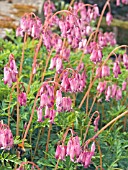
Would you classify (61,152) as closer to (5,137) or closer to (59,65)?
(5,137)

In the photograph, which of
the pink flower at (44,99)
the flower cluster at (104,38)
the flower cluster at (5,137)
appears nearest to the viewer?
the flower cluster at (5,137)

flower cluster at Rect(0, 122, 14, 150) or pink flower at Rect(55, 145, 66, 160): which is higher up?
flower cluster at Rect(0, 122, 14, 150)

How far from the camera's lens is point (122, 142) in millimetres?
3061

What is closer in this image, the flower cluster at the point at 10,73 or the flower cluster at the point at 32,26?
the flower cluster at the point at 10,73

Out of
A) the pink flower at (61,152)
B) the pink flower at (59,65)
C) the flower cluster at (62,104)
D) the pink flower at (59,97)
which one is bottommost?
the pink flower at (61,152)

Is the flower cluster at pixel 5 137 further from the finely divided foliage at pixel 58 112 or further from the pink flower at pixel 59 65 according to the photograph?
the pink flower at pixel 59 65

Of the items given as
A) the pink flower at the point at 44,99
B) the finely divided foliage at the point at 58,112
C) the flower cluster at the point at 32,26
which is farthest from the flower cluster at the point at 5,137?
the flower cluster at the point at 32,26

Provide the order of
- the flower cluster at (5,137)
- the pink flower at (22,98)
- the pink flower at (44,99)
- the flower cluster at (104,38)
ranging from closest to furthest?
1. the flower cluster at (5,137)
2. the pink flower at (44,99)
3. the pink flower at (22,98)
4. the flower cluster at (104,38)

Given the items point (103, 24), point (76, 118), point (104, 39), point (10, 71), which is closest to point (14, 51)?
point (104, 39)

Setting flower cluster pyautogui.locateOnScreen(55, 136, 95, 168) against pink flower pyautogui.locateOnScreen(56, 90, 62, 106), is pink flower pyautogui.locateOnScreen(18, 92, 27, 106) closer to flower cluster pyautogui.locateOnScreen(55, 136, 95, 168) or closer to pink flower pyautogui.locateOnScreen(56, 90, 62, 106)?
pink flower pyautogui.locateOnScreen(56, 90, 62, 106)

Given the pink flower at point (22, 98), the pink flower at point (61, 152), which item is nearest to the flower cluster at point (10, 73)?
the pink flower at point (22, 98)

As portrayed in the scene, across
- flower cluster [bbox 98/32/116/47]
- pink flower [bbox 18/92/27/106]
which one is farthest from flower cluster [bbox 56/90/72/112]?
flower cluster [bbox 98/32/116/47]

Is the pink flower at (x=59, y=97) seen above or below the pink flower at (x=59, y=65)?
below

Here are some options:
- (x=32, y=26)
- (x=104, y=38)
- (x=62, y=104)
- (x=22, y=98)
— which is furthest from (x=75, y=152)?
(x=104, y=38)
